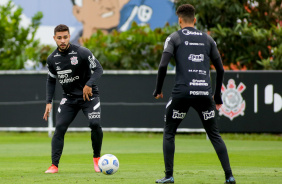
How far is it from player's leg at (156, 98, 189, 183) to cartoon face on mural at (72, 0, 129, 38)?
85.2 ft

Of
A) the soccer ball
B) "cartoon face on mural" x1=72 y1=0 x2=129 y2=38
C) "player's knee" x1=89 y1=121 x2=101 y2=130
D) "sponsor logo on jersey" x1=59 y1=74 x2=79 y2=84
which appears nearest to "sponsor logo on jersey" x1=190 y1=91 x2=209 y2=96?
the soccer ball

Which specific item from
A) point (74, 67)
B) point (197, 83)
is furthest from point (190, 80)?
point (74, 67)

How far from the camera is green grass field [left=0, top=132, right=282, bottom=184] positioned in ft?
29.2

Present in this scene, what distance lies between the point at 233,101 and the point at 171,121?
10961 mm


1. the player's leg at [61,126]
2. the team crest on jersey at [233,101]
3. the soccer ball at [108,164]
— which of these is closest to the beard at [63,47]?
the player's leg at [61,126]

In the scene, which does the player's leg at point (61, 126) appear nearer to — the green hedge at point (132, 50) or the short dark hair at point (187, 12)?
the short dark hair at point (187, 12)

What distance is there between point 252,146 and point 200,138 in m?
3.62

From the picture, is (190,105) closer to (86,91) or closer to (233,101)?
(86,91)

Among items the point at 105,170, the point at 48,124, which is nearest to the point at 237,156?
the point at 105,170

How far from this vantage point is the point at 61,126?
988 centimetres

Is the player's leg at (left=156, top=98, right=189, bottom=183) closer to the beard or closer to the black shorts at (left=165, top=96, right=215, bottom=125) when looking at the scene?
the black shorts at (left=165, top=96, right=215, bottom=125)

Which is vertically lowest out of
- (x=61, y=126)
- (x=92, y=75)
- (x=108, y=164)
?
(x=108, y=164)

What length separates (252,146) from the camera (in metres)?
16.7

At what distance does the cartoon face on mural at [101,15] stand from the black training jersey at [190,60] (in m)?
26.0
